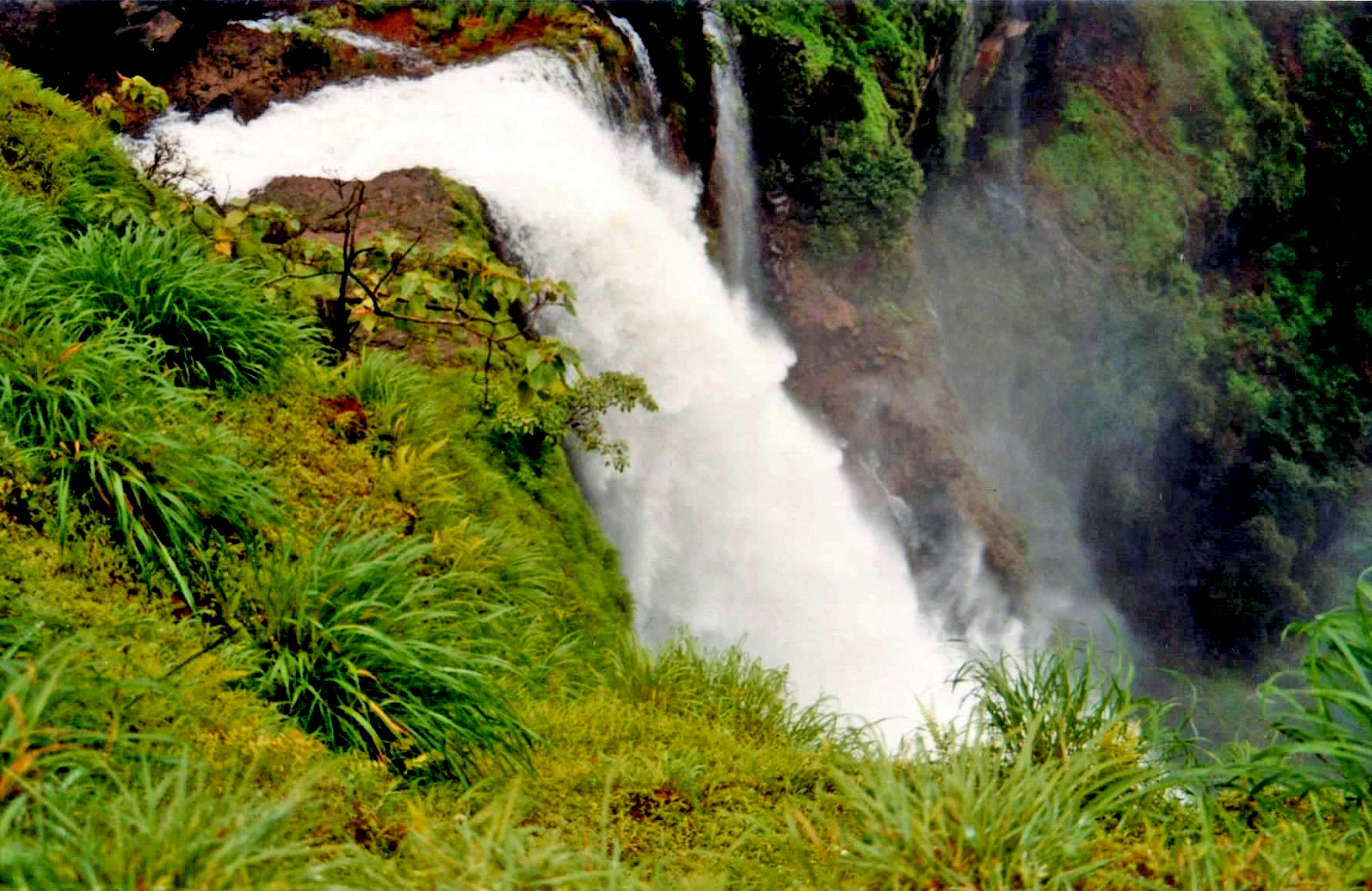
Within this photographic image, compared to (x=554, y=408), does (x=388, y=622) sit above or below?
above

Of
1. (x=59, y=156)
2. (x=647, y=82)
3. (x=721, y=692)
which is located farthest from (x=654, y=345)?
(x=721, y=692)

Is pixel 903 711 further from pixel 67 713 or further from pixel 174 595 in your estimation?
pixel 67 713

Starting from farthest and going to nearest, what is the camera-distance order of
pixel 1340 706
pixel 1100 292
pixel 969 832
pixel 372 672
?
pixel 1100 292 < pixel 372 672 < pixel 1340 706 < pixel 969 832

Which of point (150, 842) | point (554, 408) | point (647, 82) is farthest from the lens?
point (647, 82)

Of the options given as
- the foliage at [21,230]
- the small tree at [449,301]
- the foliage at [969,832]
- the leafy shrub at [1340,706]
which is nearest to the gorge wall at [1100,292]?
the small tree at [449,301]

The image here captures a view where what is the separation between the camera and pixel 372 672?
2521mm

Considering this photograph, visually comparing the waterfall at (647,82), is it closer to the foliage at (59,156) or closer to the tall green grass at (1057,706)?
the foliage at (59,156)

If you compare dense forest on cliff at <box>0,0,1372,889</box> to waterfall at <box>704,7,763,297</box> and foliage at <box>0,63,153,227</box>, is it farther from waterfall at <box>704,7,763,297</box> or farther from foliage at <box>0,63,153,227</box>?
waterfall at <box>704,7,763,297</box>

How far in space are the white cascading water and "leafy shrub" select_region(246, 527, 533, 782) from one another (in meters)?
4.91

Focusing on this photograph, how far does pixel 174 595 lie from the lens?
268 cm

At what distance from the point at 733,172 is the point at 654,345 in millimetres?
5940

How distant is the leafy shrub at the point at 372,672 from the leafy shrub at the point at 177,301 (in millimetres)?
1286

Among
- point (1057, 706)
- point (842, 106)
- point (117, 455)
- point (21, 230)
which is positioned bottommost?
point (117, 455)

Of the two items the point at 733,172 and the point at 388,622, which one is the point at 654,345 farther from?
the point at 388,622
